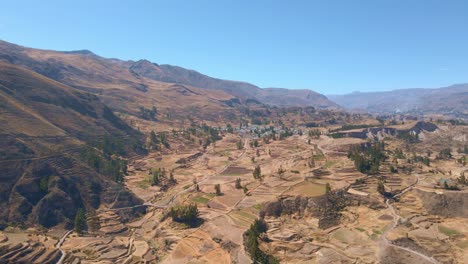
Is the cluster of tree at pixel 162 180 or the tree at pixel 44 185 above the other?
the tree at pixel 44 185

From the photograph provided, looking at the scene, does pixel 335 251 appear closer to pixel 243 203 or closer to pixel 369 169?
pixel 243 203

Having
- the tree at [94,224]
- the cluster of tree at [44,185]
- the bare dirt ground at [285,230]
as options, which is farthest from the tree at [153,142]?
the tree at [94,224]

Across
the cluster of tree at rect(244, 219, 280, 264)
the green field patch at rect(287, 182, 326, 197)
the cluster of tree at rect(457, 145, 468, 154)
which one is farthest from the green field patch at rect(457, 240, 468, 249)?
the cluster of tree at rect(457, 145, 468, 154)

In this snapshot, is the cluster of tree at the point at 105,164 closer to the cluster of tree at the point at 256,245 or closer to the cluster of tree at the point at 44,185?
the cluster of tree at the point at 44,185

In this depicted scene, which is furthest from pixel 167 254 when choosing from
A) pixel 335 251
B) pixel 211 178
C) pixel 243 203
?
pixel 211 178

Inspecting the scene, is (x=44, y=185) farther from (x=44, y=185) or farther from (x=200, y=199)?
(x=200, y=199)

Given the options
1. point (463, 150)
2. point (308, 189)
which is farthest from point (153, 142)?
point (463, 150)
